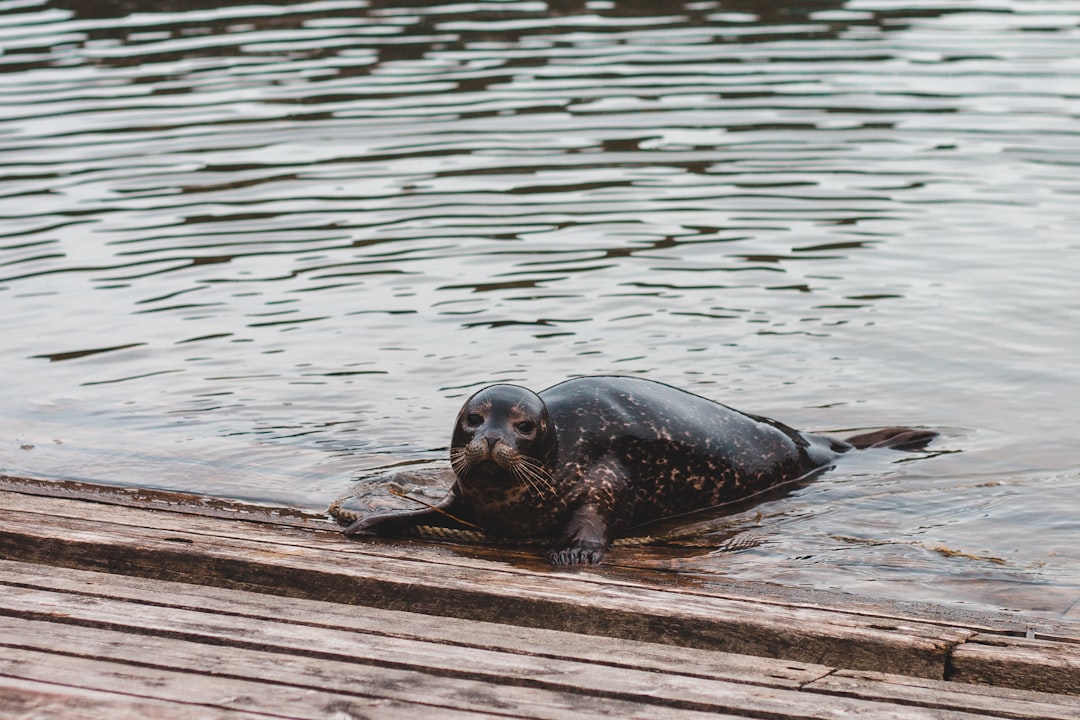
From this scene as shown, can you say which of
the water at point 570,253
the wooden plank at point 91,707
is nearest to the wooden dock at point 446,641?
the wooden plank at point 91,707

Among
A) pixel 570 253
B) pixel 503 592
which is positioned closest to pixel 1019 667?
pixel 503 592

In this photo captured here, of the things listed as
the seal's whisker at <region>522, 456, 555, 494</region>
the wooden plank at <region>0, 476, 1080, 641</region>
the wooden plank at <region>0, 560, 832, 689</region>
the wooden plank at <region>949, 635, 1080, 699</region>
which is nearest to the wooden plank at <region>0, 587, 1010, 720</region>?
the wooden plank at <region>0, 560, 832, 689</region>

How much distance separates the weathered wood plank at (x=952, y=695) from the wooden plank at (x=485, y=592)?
350 millimetres

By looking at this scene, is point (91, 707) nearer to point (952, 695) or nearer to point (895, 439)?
point (952, 695)

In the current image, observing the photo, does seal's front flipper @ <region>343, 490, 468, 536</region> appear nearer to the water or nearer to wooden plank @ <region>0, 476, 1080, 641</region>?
wooden plank @ <region>0, 476, 1080, 641</region>

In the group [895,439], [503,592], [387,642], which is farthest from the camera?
[895,439]

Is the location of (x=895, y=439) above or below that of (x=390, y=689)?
below

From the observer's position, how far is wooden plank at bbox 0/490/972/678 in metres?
5.05

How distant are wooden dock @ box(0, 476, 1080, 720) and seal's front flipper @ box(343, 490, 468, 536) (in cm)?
32

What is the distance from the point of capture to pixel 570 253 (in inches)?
515

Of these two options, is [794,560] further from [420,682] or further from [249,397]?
[249,397]

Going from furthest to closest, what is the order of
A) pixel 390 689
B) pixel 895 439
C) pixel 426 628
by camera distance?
pixel 895 439, pixel 426 628, pixel 390 689

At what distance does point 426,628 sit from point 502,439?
1.63 m

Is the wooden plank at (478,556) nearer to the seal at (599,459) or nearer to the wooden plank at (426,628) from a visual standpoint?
the seal at (599,459)
